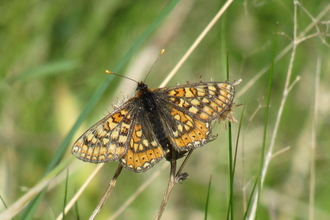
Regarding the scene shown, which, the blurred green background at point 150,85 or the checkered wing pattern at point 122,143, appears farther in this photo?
the blurred green background at point 150,85

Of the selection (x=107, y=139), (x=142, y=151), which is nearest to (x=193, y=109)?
(x=142, y=151)

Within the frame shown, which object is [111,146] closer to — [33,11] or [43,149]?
[43,149]

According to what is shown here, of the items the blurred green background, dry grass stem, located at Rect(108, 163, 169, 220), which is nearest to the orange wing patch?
dry grass stem, located at Rect(108, 163, 169, 220)

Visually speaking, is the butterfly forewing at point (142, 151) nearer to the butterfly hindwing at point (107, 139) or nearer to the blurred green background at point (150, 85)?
the butterfly hindwing at point (107, 139)

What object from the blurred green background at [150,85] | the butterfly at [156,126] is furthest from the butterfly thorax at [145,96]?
the blurred green background at [150,85]

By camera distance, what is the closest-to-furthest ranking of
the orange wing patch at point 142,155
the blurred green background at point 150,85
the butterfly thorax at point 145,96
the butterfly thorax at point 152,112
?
the orange wing patch at point 142,155 < the butterfly thorax at point 152,112 < the butterfly thorax at point 145,96 < the blurred green background at point 150,85

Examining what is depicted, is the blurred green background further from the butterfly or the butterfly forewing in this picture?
the butterfly forewing
